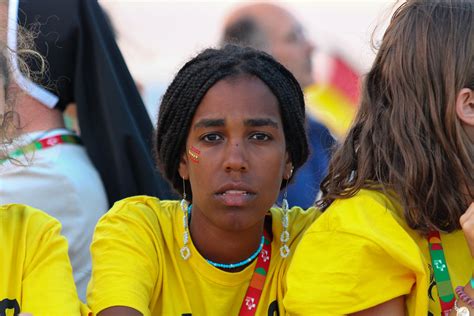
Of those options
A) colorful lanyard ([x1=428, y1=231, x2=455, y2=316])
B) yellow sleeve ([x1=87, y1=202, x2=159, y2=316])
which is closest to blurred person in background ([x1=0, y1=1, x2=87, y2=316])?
yellow sleeve ([x1=87, y1=202, x2=159, y2=316])

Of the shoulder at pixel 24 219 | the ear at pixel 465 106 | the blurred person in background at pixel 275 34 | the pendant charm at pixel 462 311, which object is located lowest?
the blurred person in background at pixel 275 34

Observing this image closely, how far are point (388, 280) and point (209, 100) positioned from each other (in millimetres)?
873

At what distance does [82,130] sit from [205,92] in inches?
36.3

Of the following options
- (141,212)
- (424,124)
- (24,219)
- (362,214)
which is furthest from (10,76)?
(424,124)

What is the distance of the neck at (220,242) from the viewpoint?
3104mm

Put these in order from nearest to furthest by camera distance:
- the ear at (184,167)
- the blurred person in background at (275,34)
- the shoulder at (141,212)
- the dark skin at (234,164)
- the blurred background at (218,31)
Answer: the dark skin at (234,164) < the shoulder at (141,212) < the ear at (184,167) < the blurred person in background at (275,34) < the blurred background at (218,31)

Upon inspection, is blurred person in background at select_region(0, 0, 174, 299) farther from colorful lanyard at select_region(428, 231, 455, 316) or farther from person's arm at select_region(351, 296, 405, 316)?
colorful lanyard at select_region(428, 231, 455, 316)

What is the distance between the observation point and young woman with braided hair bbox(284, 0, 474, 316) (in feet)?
8.47

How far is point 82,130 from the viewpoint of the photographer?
12.4 ft

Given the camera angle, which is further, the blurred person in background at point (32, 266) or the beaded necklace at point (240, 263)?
the beaded necklace at point (240, 263)

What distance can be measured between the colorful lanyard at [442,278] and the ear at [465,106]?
380mm

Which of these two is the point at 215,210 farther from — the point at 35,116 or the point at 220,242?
the point at 35,116

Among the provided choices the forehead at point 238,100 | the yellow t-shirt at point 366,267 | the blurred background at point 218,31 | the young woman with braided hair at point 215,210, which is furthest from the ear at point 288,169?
the blurred background at point 218,31

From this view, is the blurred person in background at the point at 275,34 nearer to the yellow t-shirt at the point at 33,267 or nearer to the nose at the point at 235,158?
the nose at the point at 235,158
